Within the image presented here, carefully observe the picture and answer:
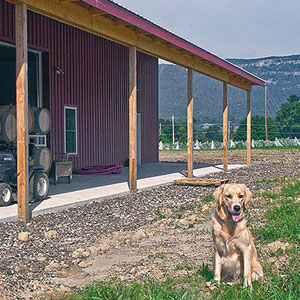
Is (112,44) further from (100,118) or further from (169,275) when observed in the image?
(169,275)

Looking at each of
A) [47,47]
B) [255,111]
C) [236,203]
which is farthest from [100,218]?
[255,111]

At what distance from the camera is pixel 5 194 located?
894 centimetres

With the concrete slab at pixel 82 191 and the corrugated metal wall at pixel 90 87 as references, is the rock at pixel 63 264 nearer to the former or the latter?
the concrete slab at pixel 82 191

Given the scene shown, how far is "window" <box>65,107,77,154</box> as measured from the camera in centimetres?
1578

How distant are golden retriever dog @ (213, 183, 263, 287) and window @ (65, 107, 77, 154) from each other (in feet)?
38.7

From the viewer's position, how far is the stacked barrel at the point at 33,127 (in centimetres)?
977

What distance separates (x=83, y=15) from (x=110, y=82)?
929 cm

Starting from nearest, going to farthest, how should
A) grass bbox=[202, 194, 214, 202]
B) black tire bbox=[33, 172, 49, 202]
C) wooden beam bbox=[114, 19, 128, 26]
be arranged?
black tire bbox=[33, 172, 49, 202] < wooden beam bbox=[114, 19, 128, 26] < grass bbox=[202, 194, 214, 202]

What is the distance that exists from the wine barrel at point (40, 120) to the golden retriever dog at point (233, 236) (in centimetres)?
759

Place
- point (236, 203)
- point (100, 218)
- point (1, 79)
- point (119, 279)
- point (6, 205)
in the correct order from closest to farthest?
point (236, 203)
point (119, 279)
point (100, 218)
point (6, 205)
point (1, 79)

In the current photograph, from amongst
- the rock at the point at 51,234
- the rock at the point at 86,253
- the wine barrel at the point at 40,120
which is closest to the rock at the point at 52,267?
the rock at the point at 86,253

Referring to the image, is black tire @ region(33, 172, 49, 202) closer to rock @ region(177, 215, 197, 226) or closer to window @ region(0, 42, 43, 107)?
rock @ region(177, 215, 197, 226)

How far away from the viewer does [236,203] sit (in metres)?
4.12

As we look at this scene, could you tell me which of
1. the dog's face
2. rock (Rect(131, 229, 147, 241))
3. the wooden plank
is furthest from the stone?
the wooden plank
